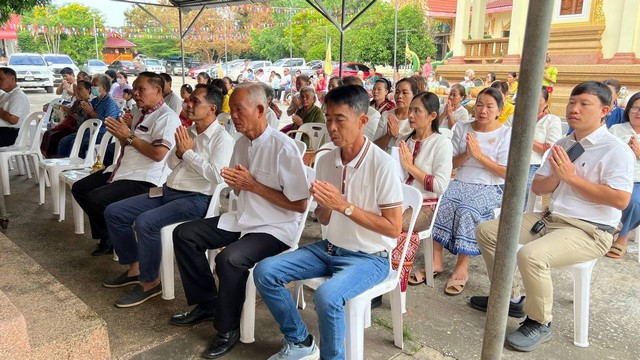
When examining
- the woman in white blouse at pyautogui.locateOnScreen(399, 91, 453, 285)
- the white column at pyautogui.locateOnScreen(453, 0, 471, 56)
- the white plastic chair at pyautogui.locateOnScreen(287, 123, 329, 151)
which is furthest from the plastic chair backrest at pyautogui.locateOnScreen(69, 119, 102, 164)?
the white column at pyautogui.locateOnScreen(453, 0, 471, 56)

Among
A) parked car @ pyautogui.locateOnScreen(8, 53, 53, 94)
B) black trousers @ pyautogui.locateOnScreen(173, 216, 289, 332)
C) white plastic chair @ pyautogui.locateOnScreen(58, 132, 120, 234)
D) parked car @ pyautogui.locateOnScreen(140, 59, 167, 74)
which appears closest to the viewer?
black trousers @ pyautogui.locateOnScreen(173, 216, 289, 332)

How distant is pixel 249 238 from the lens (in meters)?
2.45

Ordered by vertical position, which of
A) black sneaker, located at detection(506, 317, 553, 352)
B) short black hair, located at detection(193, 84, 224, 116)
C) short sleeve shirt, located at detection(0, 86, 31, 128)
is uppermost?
short black hair, located at detection(193, 84, 224, 116)

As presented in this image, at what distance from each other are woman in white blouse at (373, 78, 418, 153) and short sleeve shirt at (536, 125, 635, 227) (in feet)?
4.95

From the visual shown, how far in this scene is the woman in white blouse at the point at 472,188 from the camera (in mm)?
3115

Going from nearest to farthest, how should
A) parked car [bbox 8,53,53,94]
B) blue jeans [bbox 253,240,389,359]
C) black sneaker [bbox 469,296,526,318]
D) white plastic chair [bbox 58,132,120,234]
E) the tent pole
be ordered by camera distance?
the tent pole
blue jeans [bbox 253,240,389,359]
black sneaker [bbox 469,296,526,318]
white plastic chair [bbox 58,132,120,234]
parked car [bbox 8,53,53,94]

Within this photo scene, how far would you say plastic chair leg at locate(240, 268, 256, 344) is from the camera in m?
2.41

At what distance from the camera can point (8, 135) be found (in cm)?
532

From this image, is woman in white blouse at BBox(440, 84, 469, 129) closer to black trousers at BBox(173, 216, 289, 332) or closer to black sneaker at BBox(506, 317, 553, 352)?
black sneaker at BBox(506, 317, 553, 352)

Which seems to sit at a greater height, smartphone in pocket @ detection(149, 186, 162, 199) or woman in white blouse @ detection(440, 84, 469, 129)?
woman in white blouse @ detection(440, 84, 469, 129)

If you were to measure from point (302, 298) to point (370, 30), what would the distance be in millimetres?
22211

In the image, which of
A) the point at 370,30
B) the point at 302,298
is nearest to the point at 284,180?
the point at 302,298

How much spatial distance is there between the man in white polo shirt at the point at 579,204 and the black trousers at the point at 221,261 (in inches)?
50.7

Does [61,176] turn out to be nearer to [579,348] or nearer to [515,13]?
[579,348]
